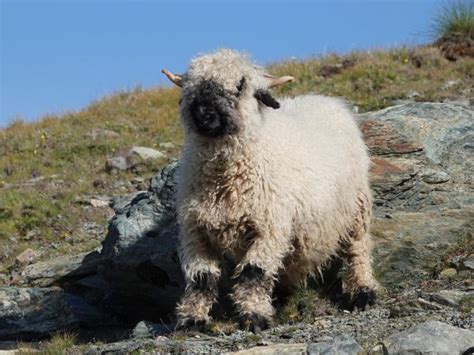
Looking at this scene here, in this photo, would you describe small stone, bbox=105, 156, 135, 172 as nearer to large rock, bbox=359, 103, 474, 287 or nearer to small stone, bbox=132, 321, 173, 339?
large rock, bbox=359, 103, 474, 287

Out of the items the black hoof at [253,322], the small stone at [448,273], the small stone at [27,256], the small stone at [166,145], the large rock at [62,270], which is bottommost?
the black hoof at [253,322]

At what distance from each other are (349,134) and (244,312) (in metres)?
3.06

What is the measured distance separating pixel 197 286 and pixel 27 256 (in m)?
6.06

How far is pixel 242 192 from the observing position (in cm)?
883

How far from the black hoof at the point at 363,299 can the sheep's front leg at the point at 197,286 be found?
174 centimetres

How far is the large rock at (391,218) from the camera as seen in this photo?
1043 centimetres

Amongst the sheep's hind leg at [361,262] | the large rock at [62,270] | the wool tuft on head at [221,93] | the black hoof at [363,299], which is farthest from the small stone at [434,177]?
the large rock at [62,270]

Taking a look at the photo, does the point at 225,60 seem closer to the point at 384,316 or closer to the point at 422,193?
the point at 384,316

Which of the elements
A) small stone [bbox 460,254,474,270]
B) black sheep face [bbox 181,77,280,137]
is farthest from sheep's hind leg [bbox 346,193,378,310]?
black sheep face [bbox 181,77,280,137]

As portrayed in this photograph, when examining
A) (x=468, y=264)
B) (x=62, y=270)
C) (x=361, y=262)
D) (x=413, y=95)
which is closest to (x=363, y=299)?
(x=361, y=262)

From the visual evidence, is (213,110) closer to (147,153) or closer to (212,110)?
(212,110)

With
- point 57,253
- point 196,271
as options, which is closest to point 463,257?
point 196,271

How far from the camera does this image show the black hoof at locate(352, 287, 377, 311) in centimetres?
967

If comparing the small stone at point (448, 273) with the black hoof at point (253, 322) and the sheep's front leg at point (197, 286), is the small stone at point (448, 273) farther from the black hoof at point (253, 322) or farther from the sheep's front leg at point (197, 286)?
the sheep's front leg at point (197, 286)
